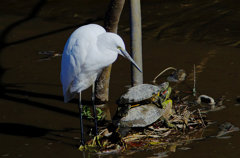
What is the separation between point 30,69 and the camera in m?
7.73

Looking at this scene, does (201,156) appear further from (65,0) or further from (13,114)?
(65,0)

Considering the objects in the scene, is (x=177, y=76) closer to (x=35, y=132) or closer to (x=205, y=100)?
(x=205, y=100)

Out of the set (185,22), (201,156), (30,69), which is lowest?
(201,156)

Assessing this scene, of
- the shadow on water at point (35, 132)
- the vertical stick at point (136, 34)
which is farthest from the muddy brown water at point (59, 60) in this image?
the vertical stick at point (136, 34)

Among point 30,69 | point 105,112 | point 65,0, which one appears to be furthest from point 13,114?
point 65,0

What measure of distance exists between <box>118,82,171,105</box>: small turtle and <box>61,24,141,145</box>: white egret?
412 millimetres

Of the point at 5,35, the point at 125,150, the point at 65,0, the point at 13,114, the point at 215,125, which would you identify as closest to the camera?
the point at 125,150

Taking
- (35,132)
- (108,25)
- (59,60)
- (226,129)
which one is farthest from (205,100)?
(59,60)

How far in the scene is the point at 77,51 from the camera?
4863mm

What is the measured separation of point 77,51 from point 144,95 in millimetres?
919

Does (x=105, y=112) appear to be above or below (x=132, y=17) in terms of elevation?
below

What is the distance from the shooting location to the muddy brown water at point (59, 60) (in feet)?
17.0

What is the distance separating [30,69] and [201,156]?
4148mm

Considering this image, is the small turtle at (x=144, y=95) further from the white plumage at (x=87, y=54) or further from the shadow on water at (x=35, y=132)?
the shadow on water at (x=35, y=132)
